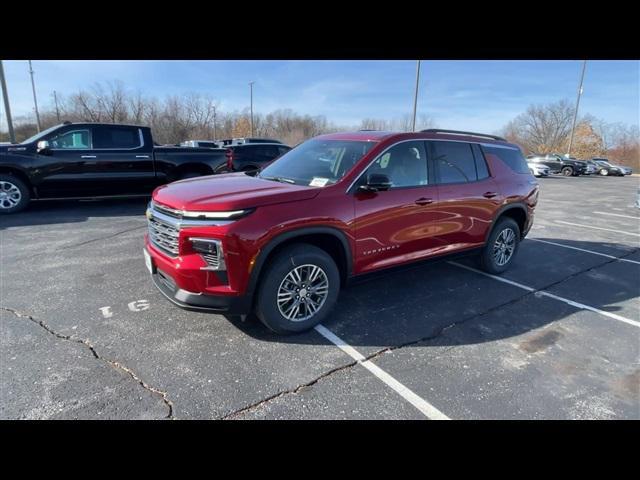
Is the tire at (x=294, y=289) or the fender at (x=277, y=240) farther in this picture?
the tire at (x=294, y=289)

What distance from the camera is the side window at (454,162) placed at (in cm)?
417

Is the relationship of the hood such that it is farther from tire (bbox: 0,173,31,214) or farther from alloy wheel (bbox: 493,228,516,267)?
tire (bbox: 0,173,31,214)

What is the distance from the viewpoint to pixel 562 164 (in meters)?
31.5

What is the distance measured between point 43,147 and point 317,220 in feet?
24.7

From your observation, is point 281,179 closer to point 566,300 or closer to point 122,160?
point 566,300

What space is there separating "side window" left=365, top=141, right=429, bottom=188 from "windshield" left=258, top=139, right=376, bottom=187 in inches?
8.3

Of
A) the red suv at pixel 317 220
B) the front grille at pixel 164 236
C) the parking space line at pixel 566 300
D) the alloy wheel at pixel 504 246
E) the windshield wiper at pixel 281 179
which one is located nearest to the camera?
the red suv at pixel 317 220

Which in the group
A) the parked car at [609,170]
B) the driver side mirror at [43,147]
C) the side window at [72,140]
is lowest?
the parked car at [609,170]

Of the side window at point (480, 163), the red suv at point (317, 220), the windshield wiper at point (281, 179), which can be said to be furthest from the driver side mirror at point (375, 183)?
the side window at point (480, 163)

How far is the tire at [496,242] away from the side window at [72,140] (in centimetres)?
849

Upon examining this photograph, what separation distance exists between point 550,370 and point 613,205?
1448 cm

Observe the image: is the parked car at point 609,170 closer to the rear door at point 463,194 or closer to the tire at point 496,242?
the tire at point 496,242

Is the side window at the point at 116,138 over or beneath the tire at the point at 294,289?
over
